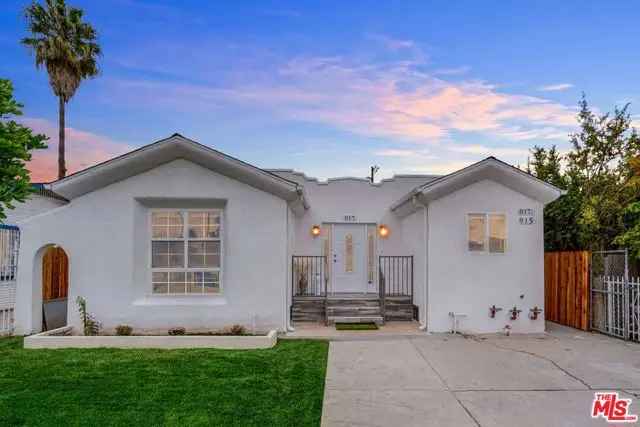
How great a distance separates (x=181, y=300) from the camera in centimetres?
1062

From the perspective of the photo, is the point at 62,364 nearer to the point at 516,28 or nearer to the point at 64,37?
the point at 516,28

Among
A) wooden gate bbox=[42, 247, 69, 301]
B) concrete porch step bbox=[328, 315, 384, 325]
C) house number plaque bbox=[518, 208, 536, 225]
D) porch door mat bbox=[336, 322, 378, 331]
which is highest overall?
house number plaque bbox=[518, 208, 536, 225]

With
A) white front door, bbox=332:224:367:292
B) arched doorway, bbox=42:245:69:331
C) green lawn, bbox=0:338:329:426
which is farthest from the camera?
white front door, bbox=332:224:367:292

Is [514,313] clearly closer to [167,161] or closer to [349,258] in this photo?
[349,258]

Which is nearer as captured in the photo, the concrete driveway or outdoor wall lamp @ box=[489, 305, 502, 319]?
the concrete driveway

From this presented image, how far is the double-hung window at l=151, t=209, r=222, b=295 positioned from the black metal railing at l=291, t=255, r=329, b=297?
3780mm

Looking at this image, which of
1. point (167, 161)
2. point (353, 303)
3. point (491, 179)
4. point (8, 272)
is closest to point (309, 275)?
point (353, 303)

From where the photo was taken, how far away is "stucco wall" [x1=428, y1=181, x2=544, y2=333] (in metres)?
10.9

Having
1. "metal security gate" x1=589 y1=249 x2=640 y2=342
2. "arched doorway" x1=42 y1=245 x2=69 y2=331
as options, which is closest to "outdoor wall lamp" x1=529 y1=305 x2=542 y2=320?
"metal security gate" x1=589 y1=249 x2=640 y2=342

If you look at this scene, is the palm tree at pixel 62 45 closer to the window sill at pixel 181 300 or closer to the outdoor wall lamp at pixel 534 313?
the window sill at pixel 181 300

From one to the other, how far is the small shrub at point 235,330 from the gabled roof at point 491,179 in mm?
4905

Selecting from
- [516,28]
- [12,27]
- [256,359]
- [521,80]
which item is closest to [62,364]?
[256,359]

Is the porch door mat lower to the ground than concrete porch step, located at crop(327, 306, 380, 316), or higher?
lower

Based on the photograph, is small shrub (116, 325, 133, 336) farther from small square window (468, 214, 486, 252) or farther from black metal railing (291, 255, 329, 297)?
small square window (468, 214, 486, 252)
